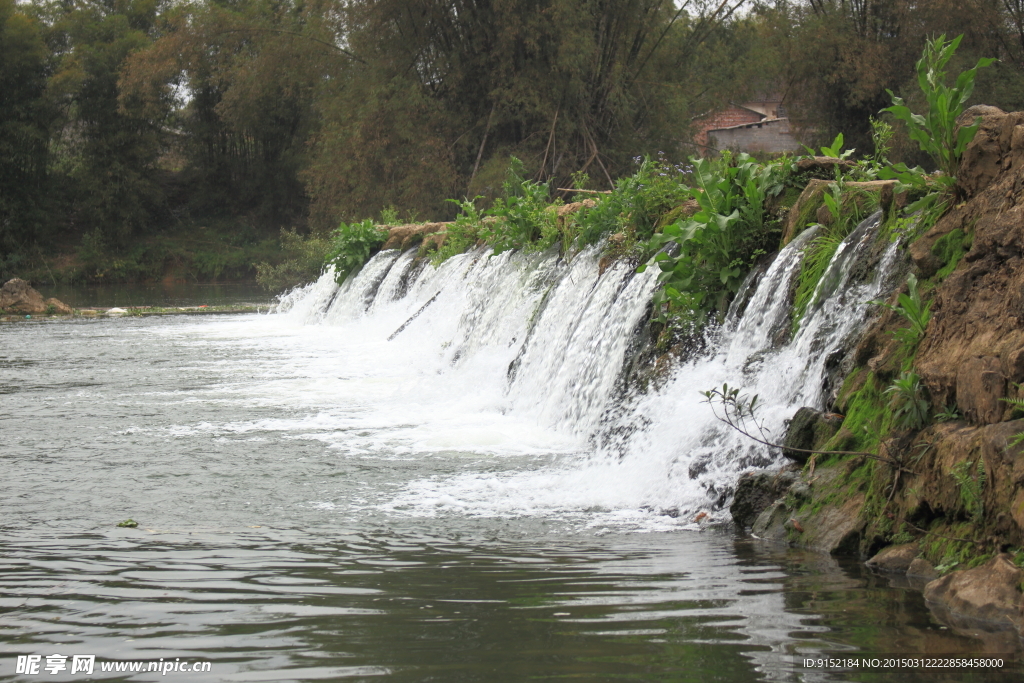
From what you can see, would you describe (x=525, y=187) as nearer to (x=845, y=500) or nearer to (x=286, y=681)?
(x=845, y=500)

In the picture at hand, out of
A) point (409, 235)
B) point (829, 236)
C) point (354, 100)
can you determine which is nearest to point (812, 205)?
point (829, 236)

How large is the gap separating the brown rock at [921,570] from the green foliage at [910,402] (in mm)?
614

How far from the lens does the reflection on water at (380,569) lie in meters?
2.91

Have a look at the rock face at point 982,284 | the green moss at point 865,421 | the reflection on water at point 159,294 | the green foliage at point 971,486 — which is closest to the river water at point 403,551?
the green foliage at point 971,486

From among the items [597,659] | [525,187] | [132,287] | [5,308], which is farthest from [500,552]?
[132,287]

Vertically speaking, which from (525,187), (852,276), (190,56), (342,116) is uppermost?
(190,56)

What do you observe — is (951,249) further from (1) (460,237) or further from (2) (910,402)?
(1) (460,237)

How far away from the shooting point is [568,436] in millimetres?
6973

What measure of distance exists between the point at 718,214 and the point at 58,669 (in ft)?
16.8

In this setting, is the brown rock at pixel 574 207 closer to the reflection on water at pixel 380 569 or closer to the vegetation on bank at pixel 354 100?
the reflection on water at pixel 380 569

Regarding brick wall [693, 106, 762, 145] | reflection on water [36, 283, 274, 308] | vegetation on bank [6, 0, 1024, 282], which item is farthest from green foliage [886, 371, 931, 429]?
brick wall [693, 106, 762, 145]

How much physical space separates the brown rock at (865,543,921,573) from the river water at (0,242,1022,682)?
75 mm

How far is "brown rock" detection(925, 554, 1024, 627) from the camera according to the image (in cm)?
306

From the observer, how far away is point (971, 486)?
3475 mm
